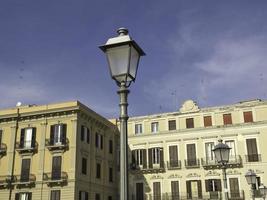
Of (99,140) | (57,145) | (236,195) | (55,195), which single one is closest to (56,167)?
(57,145)

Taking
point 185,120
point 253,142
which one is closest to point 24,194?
point 185,120

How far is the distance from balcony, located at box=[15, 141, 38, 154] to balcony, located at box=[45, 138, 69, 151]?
1.32 m

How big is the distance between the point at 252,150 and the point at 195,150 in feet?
20.1

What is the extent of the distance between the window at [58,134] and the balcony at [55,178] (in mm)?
3001

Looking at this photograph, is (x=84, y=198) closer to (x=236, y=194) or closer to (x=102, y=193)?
(x=102, y=193)

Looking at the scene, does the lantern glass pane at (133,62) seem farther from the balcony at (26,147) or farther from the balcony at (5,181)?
the balcony at (5,181)

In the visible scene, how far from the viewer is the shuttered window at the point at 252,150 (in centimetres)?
4281

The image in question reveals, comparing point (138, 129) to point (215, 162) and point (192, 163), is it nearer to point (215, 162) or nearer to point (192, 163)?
point (192, 163)

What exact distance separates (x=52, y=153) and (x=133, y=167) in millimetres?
11319

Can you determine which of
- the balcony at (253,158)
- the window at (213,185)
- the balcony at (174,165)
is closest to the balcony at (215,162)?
the balcony at (253,158)

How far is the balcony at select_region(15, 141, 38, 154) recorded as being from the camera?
4028cm

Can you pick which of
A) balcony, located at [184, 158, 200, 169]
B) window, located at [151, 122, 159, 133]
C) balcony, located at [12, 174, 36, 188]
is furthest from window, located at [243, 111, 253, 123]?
balcony, located at [12, 174, 36, 188]

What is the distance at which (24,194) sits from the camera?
39.1 meters

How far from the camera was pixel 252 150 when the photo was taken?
142 feet
